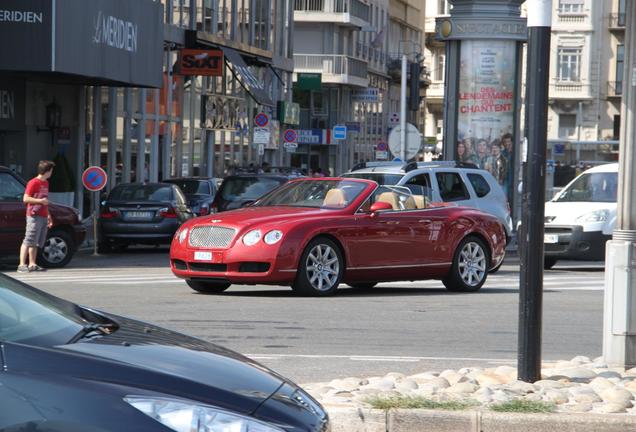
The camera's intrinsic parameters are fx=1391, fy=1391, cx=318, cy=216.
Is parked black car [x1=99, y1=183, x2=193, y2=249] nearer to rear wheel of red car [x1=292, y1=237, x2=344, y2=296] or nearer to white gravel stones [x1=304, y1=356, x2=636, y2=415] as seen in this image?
rear wheel of red car [x1=292, y1=237, x2=344, y2=296]

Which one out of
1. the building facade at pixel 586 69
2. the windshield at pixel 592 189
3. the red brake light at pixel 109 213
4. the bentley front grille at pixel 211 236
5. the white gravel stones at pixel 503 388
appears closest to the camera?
the white gravel stones at pixel 503 388

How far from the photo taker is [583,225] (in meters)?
22.7

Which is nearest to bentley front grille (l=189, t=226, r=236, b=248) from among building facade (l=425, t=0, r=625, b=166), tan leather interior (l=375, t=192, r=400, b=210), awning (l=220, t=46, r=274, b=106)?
tan leather interior (l=375, t=192, r=400, b=210)

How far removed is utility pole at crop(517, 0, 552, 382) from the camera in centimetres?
853

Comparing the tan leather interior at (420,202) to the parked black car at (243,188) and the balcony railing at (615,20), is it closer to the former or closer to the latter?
the parked black car at (243,188)

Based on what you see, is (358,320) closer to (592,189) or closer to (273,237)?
(273,237)

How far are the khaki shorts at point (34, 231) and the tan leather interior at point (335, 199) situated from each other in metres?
6.17

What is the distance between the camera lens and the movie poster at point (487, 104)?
32.1m

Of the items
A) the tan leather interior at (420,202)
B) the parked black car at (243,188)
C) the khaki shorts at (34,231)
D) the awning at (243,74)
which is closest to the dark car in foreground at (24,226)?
the khaki shorts at (34,231)

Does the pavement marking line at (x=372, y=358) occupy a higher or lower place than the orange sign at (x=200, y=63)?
lower

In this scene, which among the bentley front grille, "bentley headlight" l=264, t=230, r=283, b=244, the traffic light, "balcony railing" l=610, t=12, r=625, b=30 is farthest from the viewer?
"balcony railing" l=610, t=12, r=625, b=30

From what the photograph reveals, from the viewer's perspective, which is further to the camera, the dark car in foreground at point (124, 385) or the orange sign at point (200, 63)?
the orange sign at point (200, 63)

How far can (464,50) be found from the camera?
32188 mm

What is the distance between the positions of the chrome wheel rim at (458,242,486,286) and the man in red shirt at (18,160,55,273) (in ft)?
22.2
